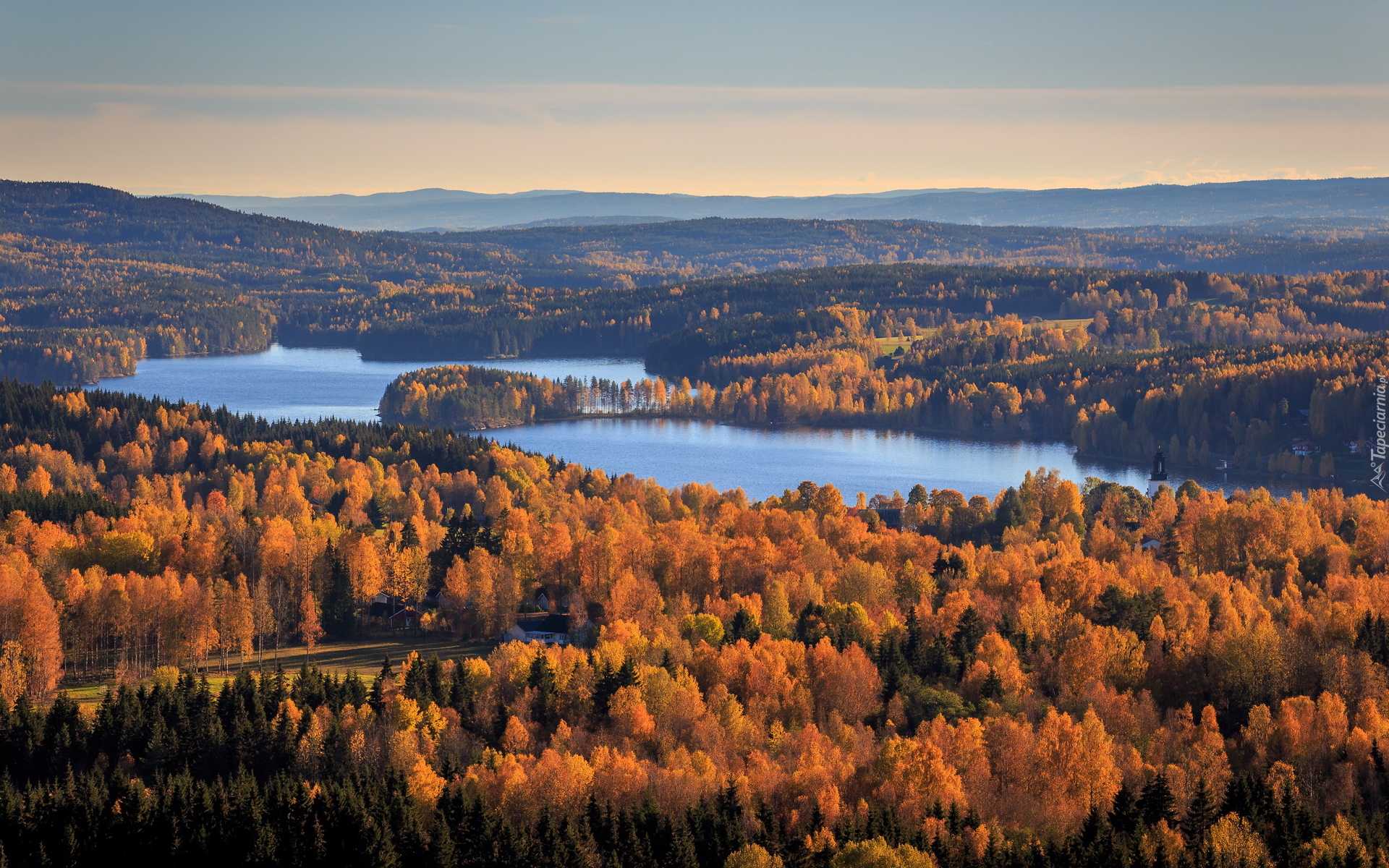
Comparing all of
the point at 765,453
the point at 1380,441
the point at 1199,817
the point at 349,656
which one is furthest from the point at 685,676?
the point at 765,453

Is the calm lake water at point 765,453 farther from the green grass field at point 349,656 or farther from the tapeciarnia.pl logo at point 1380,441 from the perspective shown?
the green grass field at point 349,656

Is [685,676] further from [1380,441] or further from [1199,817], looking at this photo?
[1380,441]

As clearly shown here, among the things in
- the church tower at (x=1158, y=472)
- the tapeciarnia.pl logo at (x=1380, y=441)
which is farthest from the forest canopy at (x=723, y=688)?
the church tower at (x=1158, y=472)

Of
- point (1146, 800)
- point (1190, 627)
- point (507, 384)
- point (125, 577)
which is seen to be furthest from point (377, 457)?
point (1146, 800)

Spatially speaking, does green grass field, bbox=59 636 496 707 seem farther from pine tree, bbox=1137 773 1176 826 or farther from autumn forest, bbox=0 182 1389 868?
pine tree, bbox=1137 773 1176 826

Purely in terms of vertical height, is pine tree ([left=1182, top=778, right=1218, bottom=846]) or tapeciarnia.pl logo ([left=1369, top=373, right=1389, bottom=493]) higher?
tapeciarnia.pl logo ([left=1369, top=373, right=1389, bottom=493])

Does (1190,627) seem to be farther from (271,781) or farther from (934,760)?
(271,781)

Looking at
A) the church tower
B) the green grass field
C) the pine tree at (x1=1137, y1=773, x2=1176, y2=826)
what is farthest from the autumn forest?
the church tower
